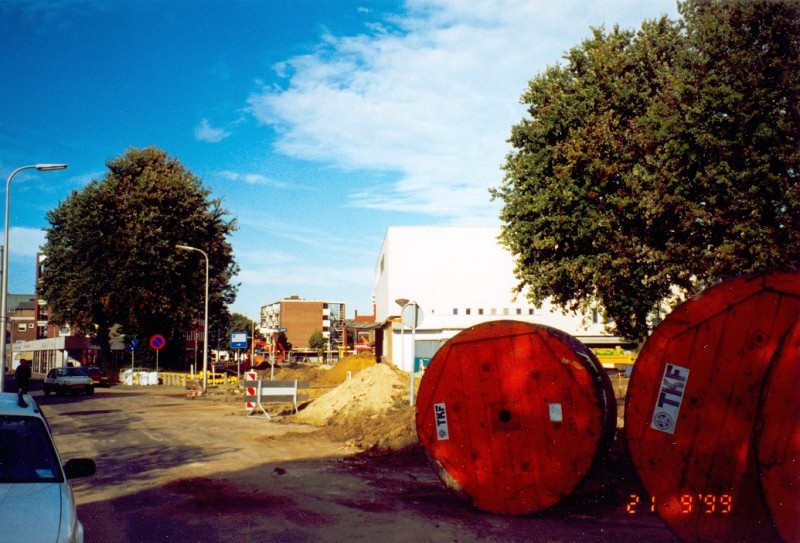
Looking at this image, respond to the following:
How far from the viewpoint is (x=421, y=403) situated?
8766 mm

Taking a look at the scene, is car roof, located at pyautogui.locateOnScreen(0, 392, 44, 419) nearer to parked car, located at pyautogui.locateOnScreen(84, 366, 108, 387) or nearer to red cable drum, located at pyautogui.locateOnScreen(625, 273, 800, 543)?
red cable drum, located at pyautogui.locateOnScreen(625, 273, 800, 543)

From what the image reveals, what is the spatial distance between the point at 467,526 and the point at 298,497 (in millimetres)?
2735

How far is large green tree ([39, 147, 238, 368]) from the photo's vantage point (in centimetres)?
4366

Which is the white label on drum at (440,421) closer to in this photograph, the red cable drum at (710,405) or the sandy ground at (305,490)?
the sandy ground at (305,490)

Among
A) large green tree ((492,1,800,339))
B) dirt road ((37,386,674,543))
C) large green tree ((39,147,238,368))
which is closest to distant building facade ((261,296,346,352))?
large green tree ((39,147,238,368))

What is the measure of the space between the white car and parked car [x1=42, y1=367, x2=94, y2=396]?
3033 centimetres

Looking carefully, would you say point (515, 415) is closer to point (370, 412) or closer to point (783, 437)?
point (783, 437)

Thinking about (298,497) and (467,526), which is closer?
(467,526)

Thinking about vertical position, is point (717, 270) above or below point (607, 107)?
below

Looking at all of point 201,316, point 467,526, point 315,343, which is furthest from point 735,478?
point 315,343

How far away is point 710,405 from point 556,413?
1856 mm

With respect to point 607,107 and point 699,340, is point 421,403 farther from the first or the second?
point 607,107

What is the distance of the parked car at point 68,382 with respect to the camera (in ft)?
112

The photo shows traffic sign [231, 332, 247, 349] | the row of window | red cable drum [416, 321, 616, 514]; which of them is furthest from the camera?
the row of window
